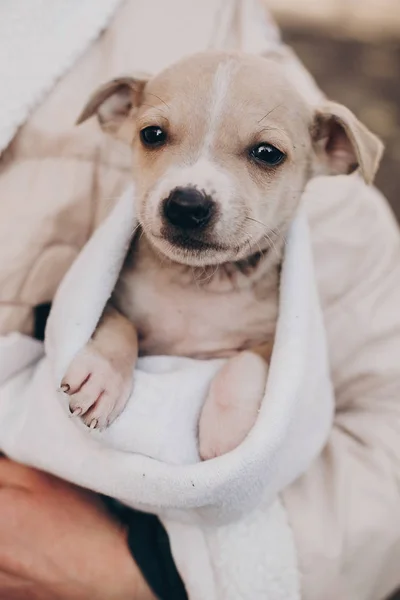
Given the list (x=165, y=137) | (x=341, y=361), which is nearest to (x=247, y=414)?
(x=341, y=361)

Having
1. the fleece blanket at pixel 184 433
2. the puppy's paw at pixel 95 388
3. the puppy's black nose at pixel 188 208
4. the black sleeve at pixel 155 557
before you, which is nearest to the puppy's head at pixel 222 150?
the puppy's black nose at pixel 188 208

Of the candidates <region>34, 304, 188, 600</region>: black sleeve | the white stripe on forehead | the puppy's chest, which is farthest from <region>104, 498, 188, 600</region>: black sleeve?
the white stripe on forehead

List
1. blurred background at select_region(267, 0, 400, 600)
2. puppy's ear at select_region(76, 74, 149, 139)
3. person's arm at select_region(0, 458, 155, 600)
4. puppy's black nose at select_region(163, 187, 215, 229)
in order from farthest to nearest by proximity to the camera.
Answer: blurred background at select_region(267, 0, 400, 600) → puppy's ear at select_region(76, 74, 149, 139) → person's arm at select_region(0, 458, 155, 600) → puppy's black nose at select_region(163, 187, 215, 229)

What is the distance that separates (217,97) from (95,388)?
54 centimetres

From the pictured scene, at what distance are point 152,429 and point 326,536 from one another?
0.38m

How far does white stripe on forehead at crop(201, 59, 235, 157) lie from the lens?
1075 mm

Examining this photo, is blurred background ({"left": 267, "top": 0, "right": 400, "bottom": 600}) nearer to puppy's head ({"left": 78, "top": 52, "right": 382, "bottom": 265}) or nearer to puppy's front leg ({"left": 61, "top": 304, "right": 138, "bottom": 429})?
puppy's head ({"left": 78, "top": 52, "right": 382, "bottom": 265})

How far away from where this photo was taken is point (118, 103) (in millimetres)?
1320

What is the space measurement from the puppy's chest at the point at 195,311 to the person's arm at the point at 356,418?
18 centimetres

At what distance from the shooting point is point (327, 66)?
251cm

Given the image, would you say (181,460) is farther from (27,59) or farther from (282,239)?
(27,59)

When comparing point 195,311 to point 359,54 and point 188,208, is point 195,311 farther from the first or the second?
point 359,54

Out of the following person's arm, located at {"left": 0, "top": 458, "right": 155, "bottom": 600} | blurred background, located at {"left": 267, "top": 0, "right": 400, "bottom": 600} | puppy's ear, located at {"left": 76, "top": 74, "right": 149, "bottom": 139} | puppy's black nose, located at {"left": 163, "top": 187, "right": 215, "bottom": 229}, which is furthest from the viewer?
blurred background, located at {"left": 267, "top": 0, "right": 400, "bottom": 600}

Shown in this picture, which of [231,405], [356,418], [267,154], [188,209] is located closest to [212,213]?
[188,209]
